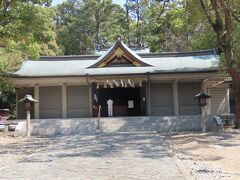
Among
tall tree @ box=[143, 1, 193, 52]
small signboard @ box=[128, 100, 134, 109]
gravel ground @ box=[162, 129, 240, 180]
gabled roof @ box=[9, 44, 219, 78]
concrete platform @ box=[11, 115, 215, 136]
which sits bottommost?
gravel ground @ box=[162, 129, 240, 180]

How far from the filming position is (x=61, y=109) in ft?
97.7

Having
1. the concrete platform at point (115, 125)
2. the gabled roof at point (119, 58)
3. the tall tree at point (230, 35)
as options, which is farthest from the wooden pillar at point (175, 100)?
the tall tree at point (230, 35)

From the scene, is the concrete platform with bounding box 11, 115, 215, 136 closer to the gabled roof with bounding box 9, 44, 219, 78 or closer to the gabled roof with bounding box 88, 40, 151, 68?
the gabled roof with bounding box 9, 44, 219, 78

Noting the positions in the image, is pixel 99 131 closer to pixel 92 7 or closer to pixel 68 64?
pixel 68 64

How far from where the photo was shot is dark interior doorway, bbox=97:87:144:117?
30.7 meters

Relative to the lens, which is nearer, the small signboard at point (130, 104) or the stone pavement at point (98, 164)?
the stone pavement at point (98, 164)

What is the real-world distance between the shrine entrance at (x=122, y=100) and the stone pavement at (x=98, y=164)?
50.0ft

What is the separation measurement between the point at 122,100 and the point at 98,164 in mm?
20423

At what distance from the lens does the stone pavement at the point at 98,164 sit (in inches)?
369

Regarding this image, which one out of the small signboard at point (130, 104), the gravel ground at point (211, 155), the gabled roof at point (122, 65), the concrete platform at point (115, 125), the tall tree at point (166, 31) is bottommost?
the gravel ground at point (211, 155)

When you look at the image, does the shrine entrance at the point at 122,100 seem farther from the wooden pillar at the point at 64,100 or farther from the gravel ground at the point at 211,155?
the gravel ground at the point at 211,155

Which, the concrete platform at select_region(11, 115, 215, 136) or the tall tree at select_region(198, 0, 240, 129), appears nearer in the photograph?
the tall tree at select_region(198, 0, 240, 129)

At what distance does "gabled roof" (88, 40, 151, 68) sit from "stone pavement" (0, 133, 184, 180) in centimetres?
1456

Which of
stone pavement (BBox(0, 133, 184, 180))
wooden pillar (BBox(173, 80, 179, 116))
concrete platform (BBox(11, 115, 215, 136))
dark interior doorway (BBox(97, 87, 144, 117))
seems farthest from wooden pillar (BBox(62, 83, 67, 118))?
stone pavement (BBox(0, 133, 184, 180))
